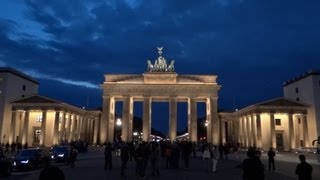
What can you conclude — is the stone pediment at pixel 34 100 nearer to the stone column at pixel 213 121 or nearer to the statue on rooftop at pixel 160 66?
the statue on rooftop at pixel 160 66

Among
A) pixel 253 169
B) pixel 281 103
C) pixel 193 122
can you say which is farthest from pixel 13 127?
pixel 253 169

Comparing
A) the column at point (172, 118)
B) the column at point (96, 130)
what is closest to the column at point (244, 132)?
the column at point (172, 118)

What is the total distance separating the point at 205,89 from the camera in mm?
76125

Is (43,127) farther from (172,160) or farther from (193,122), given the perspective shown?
(172,160)

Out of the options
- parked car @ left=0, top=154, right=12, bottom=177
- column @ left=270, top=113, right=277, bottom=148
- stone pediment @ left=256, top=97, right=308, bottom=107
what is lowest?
parked car @ left=0, top=154, right=12, bottom=177

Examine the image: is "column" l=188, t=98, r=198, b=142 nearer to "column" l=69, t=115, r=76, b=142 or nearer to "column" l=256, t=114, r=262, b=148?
"column" l=256, t=114, r=262, b=148

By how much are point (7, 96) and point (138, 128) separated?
83574 millimetres

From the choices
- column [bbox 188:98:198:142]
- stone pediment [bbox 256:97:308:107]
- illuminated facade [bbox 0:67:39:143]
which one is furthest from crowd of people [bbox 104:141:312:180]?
column [bbox 188:98:198:142]

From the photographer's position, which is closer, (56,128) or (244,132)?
(56,128)

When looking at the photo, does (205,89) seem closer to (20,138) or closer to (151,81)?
(151,81)

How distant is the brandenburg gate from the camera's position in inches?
2970

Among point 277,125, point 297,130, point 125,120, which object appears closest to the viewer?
point 297,130

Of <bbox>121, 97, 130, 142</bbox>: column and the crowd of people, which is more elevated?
<bbox>121, 97, 130, 142</bbox>: column

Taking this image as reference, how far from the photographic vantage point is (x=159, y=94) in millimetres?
75562
